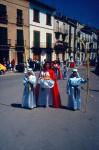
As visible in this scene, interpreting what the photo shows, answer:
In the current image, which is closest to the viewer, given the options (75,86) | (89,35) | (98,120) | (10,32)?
(98,120)

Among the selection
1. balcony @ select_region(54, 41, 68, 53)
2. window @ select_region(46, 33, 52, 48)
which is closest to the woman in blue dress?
window @ select_region(46, 33, 52, 48)

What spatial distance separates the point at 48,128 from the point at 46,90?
115 inches

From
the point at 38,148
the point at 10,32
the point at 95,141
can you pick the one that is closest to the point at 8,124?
the point at 38,148

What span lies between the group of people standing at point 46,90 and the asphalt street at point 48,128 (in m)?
0.34

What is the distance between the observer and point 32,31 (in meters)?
37.8

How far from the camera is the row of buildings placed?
109ft

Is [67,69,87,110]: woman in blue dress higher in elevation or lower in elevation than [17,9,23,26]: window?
lower

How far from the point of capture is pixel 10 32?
33906 mm

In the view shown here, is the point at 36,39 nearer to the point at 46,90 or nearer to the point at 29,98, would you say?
the point at 46,90

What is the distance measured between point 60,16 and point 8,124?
1621 inches

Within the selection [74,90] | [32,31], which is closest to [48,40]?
[32,31]

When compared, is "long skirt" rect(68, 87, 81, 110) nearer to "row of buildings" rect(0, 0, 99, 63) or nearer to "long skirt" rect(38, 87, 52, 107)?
"long skirt" rect(38, 87, 52, 107)

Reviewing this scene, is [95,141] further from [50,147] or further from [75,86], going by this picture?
[75,86]

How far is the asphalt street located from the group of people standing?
1.13ft
